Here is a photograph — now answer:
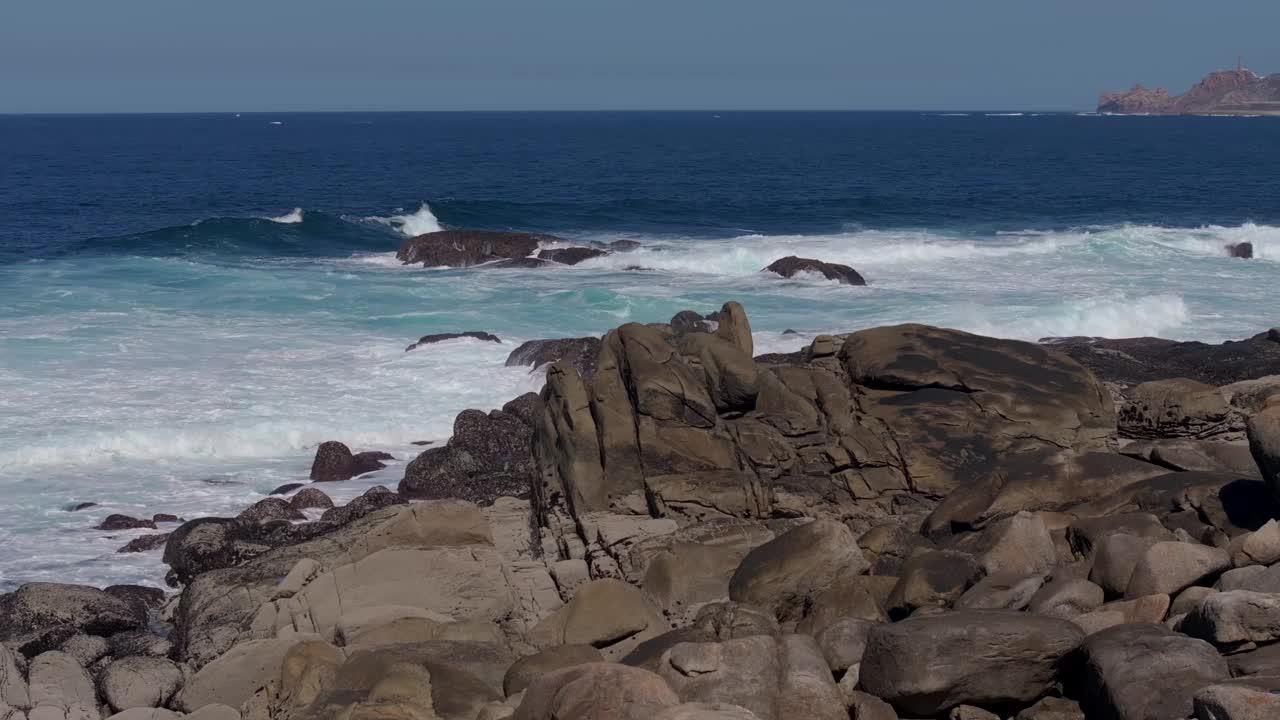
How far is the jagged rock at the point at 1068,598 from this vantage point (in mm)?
10102

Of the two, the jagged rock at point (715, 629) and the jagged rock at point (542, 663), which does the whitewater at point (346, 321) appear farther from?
the jagged rock at point (715, 629)

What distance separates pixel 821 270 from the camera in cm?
3728

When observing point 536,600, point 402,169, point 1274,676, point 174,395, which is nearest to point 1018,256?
point 174,395

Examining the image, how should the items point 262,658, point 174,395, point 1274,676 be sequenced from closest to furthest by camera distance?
point 1274,676
point 262,658
point 174,395

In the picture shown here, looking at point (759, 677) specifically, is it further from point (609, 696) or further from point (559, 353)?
point (559, 353)

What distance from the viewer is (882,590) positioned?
11750 mm

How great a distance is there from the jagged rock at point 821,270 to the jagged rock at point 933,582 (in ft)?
85.7

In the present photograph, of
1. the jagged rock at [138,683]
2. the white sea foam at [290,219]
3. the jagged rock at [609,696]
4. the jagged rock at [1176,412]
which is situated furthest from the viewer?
the white sea foam at [290,219]

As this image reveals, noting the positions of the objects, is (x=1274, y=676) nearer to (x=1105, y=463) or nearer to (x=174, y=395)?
(x=1105, y=463)

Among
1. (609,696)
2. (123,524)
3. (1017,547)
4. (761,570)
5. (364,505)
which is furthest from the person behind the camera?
(364,505)

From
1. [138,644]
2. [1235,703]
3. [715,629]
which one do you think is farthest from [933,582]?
[138,644]

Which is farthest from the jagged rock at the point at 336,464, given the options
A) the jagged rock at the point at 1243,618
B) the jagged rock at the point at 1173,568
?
the jagged rock at the point at 1243,618

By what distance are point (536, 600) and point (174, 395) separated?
1349cm

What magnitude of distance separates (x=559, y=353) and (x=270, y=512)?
26.5ft
